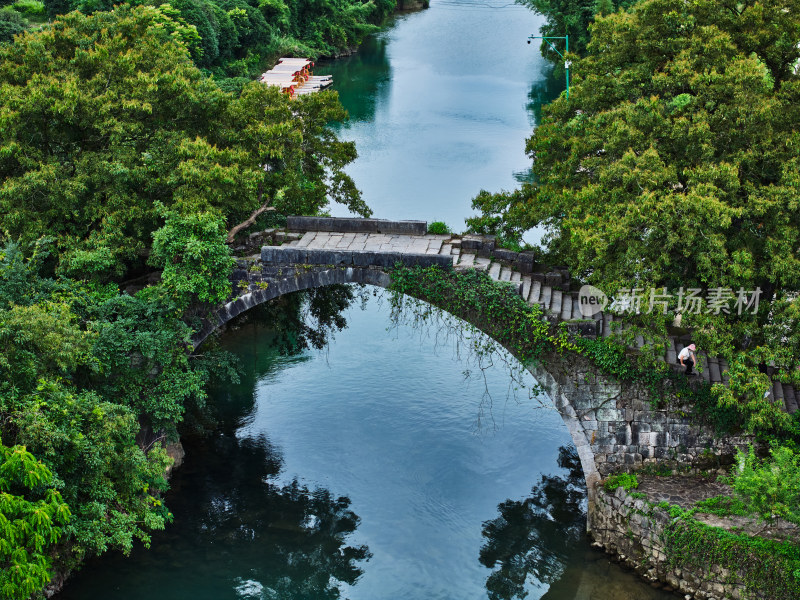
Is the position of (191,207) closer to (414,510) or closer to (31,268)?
(31,268)

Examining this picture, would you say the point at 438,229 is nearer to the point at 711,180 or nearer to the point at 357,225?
the point at 357,225

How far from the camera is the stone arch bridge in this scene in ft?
54.2

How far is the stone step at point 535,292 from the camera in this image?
17258mm

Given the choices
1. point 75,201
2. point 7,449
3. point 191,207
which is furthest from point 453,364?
point 7,449

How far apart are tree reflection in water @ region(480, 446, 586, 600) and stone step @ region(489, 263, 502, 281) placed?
500cm

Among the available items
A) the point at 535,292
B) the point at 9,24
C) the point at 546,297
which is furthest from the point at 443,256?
the point at 9,24

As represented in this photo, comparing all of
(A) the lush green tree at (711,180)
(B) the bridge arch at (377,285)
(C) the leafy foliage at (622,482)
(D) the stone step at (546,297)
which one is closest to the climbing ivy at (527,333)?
(B) the bridge arch at (377,285)

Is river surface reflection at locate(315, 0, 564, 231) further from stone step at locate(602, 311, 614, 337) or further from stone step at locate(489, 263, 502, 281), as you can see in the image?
stone step at locate(602, 311, 614, 337)

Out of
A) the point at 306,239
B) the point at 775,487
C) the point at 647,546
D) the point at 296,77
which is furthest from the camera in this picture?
the point at 296,77

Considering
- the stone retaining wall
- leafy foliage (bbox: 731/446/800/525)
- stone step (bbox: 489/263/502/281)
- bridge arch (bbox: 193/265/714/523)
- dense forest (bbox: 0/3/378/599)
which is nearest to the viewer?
leafy foliage (bbox: 731/446/800/525)

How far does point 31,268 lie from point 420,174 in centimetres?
2115

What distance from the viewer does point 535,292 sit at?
17641 millimetres

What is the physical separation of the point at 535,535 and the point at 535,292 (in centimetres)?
507

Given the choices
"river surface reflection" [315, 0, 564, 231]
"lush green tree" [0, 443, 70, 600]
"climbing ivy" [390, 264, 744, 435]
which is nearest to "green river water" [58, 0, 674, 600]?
"climbing ivy" [390, 264, 744, 435]
